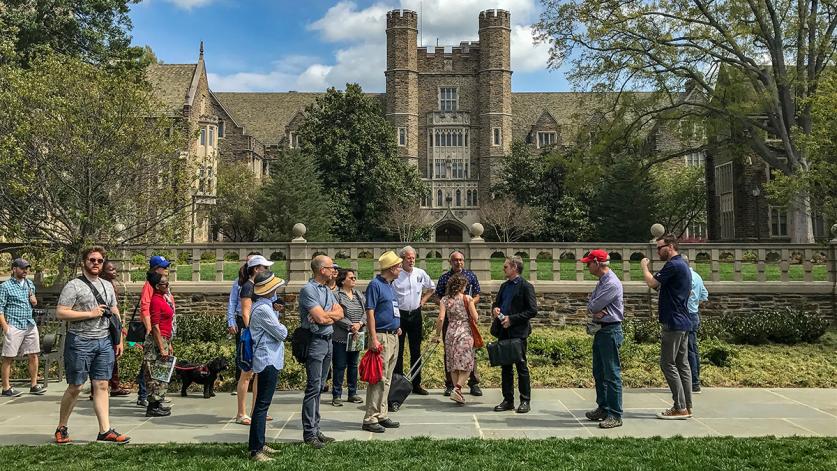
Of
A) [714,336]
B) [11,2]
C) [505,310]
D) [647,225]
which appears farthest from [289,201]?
[505,310]

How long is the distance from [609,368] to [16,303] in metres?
7.54

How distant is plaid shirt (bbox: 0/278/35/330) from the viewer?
26.7 feet

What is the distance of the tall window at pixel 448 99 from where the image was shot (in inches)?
2191

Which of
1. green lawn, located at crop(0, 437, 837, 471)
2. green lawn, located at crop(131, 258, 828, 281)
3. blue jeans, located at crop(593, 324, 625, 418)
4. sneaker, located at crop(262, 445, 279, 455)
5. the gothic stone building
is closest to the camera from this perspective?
green lawn, located at crop(0, 437, 837, 471)

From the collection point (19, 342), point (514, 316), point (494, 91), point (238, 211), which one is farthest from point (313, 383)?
point (494, 91)

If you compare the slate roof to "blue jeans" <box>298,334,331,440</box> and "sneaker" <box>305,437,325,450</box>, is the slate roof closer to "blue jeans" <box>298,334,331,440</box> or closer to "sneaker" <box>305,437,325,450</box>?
"blue jeans" <box>298,334,331,440</box>

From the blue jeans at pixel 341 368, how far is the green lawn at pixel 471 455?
5.77 feet

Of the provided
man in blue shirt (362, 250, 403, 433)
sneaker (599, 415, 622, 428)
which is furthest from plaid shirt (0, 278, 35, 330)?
sneaker (599, 415, 622, 428)

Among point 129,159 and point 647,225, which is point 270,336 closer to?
point 129,159

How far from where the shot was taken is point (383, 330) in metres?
6.49

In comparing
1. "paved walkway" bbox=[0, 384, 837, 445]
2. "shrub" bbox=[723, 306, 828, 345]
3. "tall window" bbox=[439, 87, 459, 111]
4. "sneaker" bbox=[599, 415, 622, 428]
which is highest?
"tall window" bbox=[439, 87, 459, 111]

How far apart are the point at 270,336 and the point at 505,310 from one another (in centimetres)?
298

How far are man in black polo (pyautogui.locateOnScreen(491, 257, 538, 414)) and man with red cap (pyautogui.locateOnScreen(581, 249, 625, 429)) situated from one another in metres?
0.71

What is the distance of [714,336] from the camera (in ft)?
41.7
